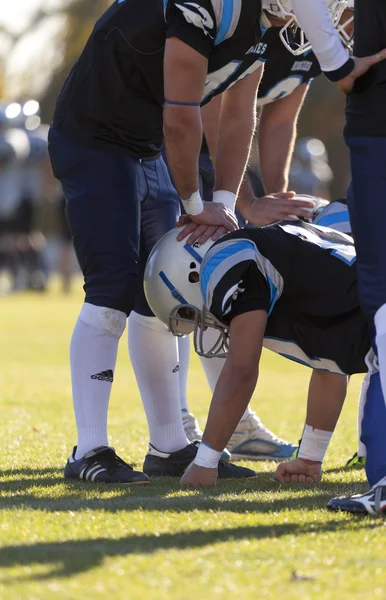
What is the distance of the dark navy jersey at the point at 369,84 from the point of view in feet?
9.47

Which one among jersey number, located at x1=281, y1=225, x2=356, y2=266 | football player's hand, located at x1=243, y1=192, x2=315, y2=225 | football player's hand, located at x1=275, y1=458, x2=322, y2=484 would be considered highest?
football player's hand, located at x1=243, y1=192, x2=315, y2=225

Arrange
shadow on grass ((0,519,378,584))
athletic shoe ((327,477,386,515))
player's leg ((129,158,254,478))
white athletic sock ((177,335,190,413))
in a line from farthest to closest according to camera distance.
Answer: white athletic sock ((177,335,190,413)), player's leg ((129,158,254,478)), athletic shoe ((327,477,386,515)), shadow on grass ((0,519,378,584))

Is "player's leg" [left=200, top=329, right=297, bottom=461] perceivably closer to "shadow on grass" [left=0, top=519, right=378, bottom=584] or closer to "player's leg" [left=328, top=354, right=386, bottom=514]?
"player's leg" [left=328, top=354, right=386, bottom=514]

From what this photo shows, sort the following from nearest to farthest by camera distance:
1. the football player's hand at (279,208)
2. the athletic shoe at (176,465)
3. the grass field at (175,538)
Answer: the grass field at (175,538), the athletic shoe at (176,465), the football player's hand at (279,208)

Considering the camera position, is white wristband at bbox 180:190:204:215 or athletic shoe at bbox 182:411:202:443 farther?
athletic shoe at bbox 182:411:202:443

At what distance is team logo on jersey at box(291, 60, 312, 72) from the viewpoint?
4.61m

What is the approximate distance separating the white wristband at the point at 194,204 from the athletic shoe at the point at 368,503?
3.86 feet

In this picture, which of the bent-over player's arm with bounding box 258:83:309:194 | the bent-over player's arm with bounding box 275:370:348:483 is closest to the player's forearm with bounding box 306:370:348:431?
the bent-over player's arm with bounding box 275:370:348:483

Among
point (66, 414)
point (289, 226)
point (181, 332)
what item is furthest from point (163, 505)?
point (66, 414)

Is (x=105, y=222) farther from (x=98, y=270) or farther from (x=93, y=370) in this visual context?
(x=93, y=370)

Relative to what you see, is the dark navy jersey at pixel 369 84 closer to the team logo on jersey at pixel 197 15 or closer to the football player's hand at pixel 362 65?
the football player's hand at pixel 362 65

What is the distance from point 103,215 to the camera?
11.8ft

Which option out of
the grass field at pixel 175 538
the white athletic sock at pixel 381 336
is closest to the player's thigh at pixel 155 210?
the grass field at pixel 175 538

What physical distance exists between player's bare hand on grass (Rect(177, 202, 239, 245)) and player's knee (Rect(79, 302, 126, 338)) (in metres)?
0.33
